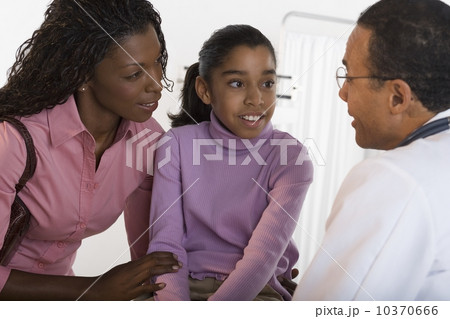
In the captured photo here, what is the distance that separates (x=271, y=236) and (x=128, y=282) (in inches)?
10.6

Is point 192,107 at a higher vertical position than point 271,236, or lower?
higher

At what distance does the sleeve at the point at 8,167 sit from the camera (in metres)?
1.05

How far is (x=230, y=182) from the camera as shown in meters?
1.25

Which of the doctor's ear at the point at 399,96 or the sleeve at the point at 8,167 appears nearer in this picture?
the doctor's ear at the point at 399,96

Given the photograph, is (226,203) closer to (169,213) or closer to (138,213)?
(169,213)

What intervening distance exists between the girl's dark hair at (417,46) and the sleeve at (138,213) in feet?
2.06

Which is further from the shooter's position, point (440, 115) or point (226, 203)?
point (226, 203)

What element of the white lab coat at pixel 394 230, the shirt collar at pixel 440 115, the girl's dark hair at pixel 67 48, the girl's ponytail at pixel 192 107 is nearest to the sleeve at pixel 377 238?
the white lab coat at pixel 394 230

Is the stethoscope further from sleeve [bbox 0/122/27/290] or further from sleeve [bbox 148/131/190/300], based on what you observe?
sleeve [bbox 0/122/27/290]

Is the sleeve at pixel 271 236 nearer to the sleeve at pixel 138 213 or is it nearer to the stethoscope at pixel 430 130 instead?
the sleeve at pixel 138 213

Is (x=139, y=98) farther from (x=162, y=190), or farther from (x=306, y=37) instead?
(x=306, y=37)

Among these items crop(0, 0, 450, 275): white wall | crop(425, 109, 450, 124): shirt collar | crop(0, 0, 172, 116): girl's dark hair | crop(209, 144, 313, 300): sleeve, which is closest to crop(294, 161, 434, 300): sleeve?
crop(425, 109, 450, 124): shirt collar

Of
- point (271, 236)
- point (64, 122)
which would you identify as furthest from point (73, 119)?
point (271, 236)

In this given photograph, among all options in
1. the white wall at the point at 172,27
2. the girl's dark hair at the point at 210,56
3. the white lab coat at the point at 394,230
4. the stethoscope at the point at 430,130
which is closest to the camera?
the white lab coat at the point at 394,230
